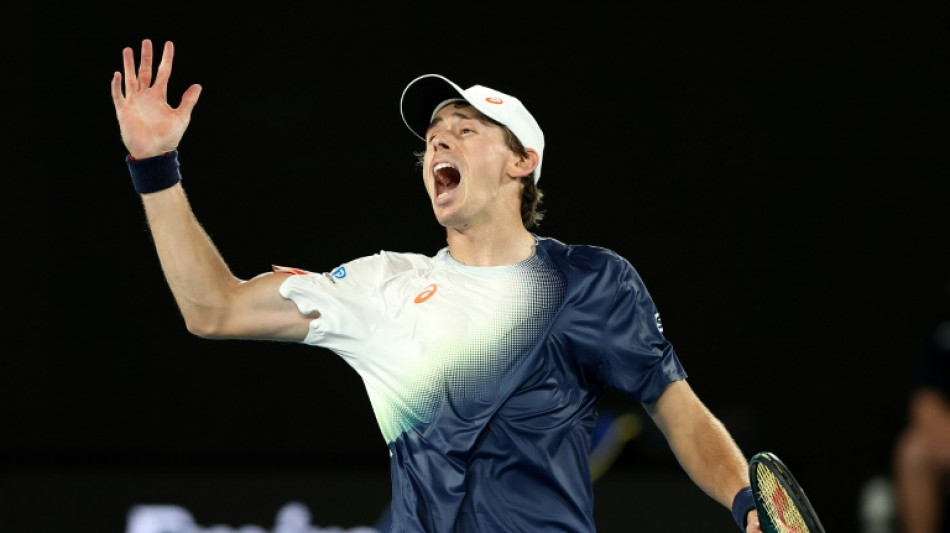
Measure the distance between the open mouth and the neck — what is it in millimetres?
115

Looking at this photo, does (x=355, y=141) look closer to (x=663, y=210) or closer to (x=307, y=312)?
(x=663, y=210)

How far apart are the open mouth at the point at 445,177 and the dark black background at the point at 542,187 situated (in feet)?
9.90

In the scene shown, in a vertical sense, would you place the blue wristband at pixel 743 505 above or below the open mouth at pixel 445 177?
below

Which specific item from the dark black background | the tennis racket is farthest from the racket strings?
the dark black background

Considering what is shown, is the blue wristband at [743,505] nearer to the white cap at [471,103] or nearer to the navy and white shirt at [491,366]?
the navy and white shirt at [491,366]

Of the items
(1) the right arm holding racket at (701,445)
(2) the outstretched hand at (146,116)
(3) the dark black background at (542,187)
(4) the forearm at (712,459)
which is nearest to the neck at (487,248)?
(1) the right arm holding racket at (701,445)

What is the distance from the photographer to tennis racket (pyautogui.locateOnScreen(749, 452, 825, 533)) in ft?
10.3

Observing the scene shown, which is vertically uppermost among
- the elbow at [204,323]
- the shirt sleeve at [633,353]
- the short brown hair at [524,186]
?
the short brown hair at [524,186]

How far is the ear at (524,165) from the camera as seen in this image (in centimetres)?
384

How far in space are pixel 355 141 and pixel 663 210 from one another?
157cm

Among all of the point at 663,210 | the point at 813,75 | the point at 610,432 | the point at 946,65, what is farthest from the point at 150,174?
the point at 946,65

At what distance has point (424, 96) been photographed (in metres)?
3.88

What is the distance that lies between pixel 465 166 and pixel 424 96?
28 centimetres

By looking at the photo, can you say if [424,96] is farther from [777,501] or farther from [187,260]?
[777,501]
